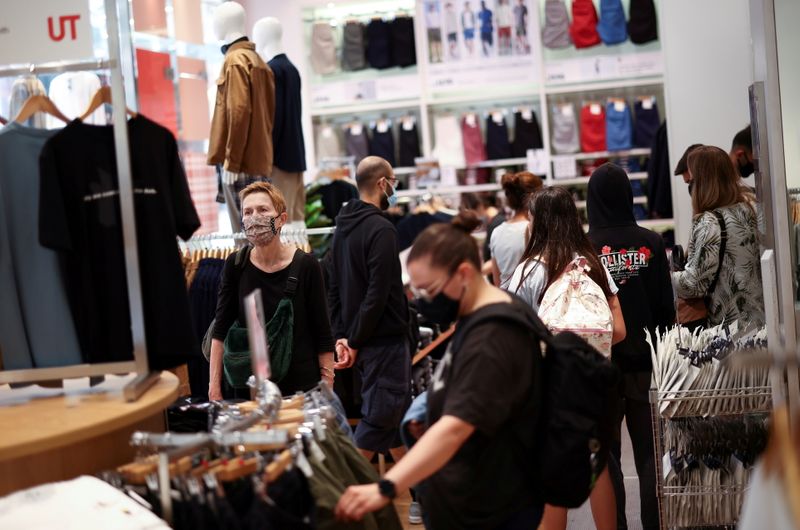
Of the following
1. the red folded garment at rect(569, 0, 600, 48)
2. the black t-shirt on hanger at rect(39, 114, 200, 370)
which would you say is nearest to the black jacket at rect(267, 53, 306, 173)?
the black t-shirt on hanger at rect(39, 114, 200, 370)

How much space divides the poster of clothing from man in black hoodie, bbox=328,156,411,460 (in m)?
5.09

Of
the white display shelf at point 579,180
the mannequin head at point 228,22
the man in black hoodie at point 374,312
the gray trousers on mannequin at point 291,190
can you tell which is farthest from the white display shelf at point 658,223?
the man in black hoodie at point 374,312

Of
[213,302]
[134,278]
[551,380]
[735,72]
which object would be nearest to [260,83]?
[213,302]

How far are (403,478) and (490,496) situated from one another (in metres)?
0.27

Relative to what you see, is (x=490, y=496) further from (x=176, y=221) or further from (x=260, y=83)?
(x=260, y=83)

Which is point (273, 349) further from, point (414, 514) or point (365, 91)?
point (365, 91)

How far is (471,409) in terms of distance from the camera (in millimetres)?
2352

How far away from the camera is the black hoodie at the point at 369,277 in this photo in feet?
15.0

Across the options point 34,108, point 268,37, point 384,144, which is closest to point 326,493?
point 34,108

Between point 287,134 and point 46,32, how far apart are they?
3.21 m

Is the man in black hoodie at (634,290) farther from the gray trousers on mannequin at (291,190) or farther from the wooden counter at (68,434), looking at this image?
the gray trousers on mannequin at (291,190)

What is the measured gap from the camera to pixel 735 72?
8531 millimetres

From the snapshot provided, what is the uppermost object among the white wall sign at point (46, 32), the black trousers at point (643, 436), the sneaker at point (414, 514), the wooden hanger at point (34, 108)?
the white wall sign at point (46, 32)

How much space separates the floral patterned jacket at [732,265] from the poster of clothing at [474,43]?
508 cm
